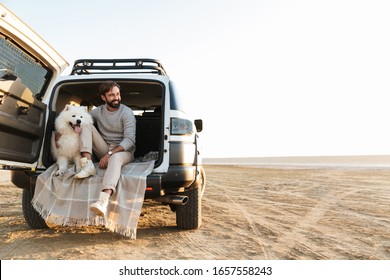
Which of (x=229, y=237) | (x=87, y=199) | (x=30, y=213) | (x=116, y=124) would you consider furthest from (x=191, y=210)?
(x=30, y=213)

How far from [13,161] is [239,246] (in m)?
2.48

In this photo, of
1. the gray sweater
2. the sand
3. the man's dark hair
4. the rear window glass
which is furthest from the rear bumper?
the rear window glass

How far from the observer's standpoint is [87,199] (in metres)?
3.61

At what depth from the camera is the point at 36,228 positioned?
14.6ft

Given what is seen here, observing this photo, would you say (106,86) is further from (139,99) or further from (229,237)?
(229,237)

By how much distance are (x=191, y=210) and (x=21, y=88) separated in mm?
2332

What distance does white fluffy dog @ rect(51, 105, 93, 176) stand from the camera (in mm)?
3857

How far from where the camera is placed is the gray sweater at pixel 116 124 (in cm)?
412

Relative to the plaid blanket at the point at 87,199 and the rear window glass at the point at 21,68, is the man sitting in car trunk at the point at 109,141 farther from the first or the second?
the rear window glass at the point at 21,68

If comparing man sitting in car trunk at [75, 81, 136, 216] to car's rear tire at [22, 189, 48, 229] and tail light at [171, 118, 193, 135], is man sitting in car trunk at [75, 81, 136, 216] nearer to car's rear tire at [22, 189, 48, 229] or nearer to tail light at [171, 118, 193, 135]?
tail light at [171, 118, 193, 135]

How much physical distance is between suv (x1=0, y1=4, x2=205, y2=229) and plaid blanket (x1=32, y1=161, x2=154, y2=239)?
13 centimetres

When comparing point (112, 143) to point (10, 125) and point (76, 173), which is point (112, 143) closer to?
point (76, 173)
